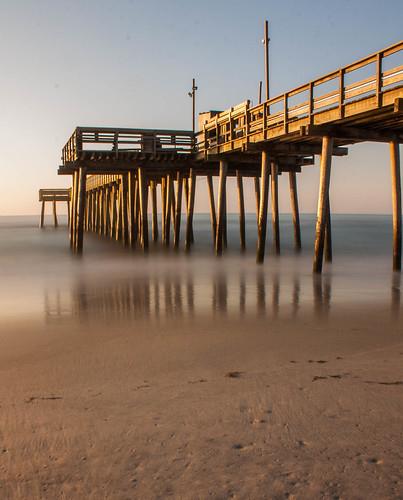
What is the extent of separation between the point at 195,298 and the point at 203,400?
19.6 ft

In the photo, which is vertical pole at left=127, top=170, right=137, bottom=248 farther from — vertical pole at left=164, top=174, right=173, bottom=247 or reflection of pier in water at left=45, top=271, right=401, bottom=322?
reflection of pier in water at left=45, top=271, right=401, bottom=322

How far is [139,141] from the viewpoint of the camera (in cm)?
2045

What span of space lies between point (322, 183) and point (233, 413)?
9.50 m

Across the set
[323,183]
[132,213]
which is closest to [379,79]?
[323,183]

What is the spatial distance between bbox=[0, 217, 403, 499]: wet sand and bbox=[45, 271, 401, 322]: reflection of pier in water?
0.31ft

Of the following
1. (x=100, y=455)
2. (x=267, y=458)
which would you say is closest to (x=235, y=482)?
(x=267, y=458)

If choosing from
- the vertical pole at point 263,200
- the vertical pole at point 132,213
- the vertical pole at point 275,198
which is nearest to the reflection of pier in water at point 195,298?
the vertical pole at point 263,200

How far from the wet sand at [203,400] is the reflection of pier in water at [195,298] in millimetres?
94

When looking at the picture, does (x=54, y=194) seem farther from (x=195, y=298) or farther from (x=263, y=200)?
(x=195, y=298)

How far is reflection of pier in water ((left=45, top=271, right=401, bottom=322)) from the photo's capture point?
9078 millimetres

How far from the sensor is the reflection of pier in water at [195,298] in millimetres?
9078

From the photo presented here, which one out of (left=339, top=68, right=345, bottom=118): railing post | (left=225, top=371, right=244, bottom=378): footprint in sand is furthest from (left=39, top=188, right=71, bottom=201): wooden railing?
(left=225, top=371, right=244, bottom=378): footprint in sand

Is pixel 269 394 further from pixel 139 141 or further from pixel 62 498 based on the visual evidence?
pixel 139 141

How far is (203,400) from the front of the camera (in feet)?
15.6
